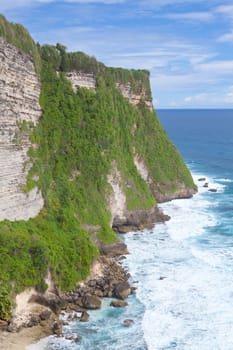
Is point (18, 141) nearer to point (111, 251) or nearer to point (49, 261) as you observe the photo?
point (49, 261)

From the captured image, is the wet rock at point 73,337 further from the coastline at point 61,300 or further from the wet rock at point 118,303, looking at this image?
the wet rock at point 118,303

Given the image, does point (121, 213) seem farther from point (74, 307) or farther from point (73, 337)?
point (73, 337)

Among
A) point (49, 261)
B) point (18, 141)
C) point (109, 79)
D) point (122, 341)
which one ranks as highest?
point (109, 79)

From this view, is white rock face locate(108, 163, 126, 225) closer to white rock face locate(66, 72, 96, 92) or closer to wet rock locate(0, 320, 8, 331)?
white rock face locate(66, 72, 96, 92)

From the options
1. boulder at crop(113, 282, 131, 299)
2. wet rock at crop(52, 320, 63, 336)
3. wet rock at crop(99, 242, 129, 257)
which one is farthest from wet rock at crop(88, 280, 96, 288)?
wet rock at crop(99, 242, 129, 257)

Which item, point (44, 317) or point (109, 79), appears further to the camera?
point (109, 79)

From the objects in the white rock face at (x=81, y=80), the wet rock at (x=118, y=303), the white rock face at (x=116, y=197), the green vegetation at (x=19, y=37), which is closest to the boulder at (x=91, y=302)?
the wet rock at (x=118, y=303)

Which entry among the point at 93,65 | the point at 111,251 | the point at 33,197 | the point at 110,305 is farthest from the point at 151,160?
the point at 110,305
